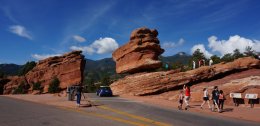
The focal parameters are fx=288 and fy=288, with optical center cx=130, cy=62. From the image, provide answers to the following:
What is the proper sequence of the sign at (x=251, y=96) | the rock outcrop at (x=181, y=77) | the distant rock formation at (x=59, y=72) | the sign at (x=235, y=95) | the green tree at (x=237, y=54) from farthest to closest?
the distant rock formation at (x=59, y=72) → the green tree at (x=237, y=54) → the rock outcrop at (x=181, y=77) → the sign at (x=235, y=95) → the sign at (x=251, y=96)

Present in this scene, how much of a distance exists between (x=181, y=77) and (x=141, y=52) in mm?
10153

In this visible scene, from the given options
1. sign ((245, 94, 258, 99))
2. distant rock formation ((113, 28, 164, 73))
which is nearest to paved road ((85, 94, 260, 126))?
sign ((245, 94, 258, 99))

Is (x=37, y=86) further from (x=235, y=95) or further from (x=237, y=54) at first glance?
(x=235, y=95)

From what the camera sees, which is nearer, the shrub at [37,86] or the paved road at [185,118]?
the paved road at [185,118]

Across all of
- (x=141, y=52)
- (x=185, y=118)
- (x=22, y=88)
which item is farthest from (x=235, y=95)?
(x=22, y=88)

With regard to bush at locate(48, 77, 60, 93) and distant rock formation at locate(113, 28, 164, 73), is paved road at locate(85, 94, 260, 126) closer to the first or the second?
distant rock formation at locate(113, 28, 164, 73)

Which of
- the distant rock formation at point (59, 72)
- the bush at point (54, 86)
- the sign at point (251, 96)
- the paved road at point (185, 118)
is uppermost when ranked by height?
the distant rock formation at point (59, 72)

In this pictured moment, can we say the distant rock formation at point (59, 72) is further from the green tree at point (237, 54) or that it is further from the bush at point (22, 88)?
the green tree at point (237, 54)

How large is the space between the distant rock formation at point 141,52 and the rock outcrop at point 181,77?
16.6 ft

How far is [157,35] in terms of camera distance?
45.1m

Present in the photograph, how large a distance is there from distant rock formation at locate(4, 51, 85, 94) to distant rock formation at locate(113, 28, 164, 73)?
4777cm

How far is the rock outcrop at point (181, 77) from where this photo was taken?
108 ft

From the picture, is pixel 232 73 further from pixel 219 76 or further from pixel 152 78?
pixel 152 78

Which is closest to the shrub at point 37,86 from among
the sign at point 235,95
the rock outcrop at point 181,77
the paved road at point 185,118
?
the rock outcrop at point 181,77
